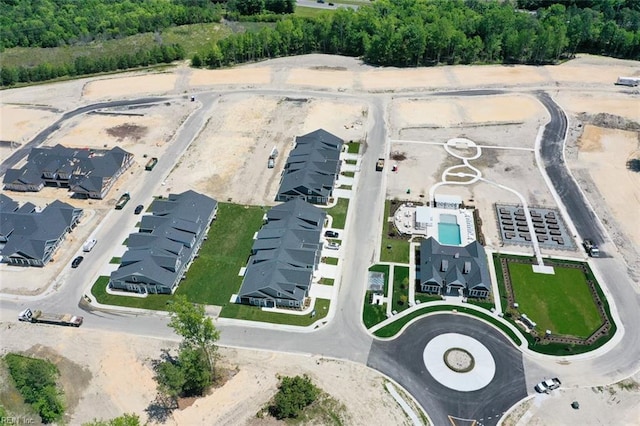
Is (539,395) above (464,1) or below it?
below

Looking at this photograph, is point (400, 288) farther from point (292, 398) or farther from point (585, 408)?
point (585, 408)

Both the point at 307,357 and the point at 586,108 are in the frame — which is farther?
the point at 586,108

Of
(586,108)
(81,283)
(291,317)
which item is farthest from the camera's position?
(586,108)

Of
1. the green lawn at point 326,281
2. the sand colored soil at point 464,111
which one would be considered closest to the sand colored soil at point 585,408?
the green lawn at point 326,281

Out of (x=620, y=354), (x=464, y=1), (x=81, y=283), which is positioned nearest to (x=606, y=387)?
(x=620, y=354)

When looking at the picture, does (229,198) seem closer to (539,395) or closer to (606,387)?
(539,395)

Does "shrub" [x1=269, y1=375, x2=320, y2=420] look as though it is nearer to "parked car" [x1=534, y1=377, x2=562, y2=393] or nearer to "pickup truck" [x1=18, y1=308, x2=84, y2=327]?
"parked car" [x1=534, y1=377, x2=562, y2=393]

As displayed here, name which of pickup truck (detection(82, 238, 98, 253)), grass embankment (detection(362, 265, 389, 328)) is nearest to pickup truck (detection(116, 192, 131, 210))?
pickup truck (detection(82, 238, 98, 253))
